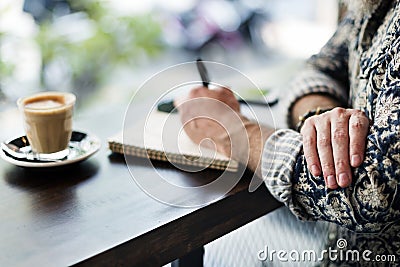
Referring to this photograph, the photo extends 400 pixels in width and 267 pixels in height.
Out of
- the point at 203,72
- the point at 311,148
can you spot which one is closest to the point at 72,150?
the point at 203,72

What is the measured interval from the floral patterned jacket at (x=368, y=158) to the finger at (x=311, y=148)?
1cm

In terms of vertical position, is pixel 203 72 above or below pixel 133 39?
above

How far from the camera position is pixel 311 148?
0.94 metres

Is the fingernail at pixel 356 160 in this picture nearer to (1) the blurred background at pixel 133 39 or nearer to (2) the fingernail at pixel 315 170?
(2) the fingernail at pixel 315 170

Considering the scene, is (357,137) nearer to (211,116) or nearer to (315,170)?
(315,170)

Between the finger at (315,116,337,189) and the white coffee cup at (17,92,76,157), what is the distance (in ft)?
1.57

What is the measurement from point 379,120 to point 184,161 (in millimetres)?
382

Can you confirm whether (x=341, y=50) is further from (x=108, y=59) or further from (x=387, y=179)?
(x=108, y=59)

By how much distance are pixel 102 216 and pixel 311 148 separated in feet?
1.10

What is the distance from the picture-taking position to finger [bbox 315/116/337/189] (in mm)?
901

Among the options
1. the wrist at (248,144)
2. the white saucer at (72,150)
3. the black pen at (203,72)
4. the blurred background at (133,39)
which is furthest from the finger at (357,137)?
the blurred background at (133,39)

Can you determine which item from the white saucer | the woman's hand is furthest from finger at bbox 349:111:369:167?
the white saucer

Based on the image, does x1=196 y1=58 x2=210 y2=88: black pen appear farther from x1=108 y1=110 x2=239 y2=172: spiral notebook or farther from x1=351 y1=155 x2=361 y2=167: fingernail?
x1=351 y1=155 x2=361 y2=167: fingernail

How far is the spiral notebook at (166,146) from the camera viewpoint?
1.12m
